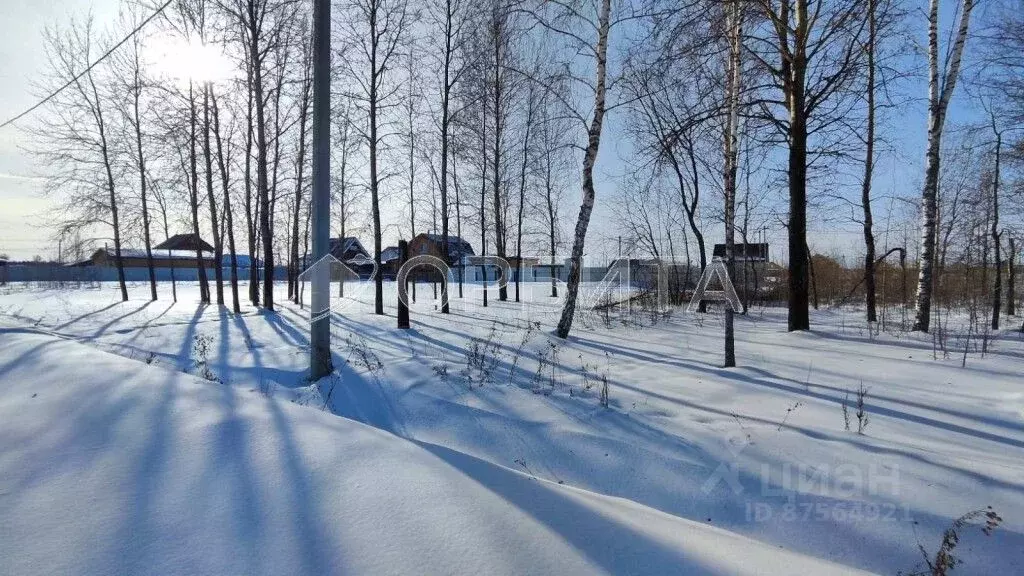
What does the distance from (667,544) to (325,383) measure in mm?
4317

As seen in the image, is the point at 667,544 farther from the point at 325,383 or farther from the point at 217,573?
the point at 325,383

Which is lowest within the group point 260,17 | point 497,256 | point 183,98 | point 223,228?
point 497,256

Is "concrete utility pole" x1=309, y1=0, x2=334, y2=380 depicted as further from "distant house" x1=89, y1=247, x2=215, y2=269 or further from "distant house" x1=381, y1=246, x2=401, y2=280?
"distant house" x1=89, y1=247, x2=215, y2=269

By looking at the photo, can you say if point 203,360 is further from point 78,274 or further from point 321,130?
point 78,274

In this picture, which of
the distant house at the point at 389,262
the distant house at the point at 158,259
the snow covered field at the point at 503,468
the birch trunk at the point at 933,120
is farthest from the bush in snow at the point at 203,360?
the distant house at the point at 158,259

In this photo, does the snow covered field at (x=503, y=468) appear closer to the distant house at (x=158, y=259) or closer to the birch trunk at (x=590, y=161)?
the birch trunk at (x=590, y=161)

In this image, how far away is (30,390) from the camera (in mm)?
3215

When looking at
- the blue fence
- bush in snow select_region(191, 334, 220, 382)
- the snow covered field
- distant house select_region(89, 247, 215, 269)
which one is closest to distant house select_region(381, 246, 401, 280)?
the blue fence

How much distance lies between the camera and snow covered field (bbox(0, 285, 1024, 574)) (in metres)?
1.55

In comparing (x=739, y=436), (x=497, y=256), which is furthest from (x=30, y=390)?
(x=497, y=256)

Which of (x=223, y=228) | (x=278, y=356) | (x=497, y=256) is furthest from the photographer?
(x=497, y=256)

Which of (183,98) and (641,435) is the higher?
(183,98)

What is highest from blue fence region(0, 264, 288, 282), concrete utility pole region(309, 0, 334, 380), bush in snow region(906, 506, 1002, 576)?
concrete utility pole region(309, 0, 334, 380)

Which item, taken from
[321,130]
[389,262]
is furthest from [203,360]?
[389,262]
